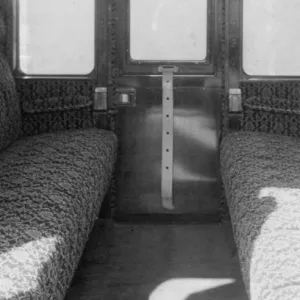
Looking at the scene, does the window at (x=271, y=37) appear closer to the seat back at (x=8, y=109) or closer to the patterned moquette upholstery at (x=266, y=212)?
the patterned moquette upholstery at (x=266, y=212)

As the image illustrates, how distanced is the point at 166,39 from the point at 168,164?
878 mm

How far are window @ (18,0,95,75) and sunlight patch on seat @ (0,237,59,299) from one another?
231 centimetres

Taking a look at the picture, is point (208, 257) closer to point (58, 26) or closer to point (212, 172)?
point (212, 172)

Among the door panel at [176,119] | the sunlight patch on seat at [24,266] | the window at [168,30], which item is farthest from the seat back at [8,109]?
the sunlight patch on seat at [24,266]

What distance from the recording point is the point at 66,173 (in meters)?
2.00

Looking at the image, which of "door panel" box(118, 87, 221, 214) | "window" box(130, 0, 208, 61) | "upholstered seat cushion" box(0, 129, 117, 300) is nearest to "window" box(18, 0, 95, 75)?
"window" box(130, 0, 208, 61)

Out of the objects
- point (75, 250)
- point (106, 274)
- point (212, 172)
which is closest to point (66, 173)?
point (75, 250)

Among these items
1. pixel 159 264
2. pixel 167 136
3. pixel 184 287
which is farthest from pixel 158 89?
pixel 184 287

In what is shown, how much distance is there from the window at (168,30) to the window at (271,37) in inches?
12.2

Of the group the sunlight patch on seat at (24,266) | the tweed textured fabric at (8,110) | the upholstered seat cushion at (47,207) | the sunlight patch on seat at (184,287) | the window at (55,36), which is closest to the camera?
the sunlight patch on seat at (24,266)

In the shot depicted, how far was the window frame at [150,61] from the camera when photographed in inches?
131

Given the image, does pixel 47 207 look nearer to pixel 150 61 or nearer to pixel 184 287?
pixel 184 287

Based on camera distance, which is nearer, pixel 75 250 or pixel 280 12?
pixel 75 250

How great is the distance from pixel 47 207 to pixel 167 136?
1821 mm
